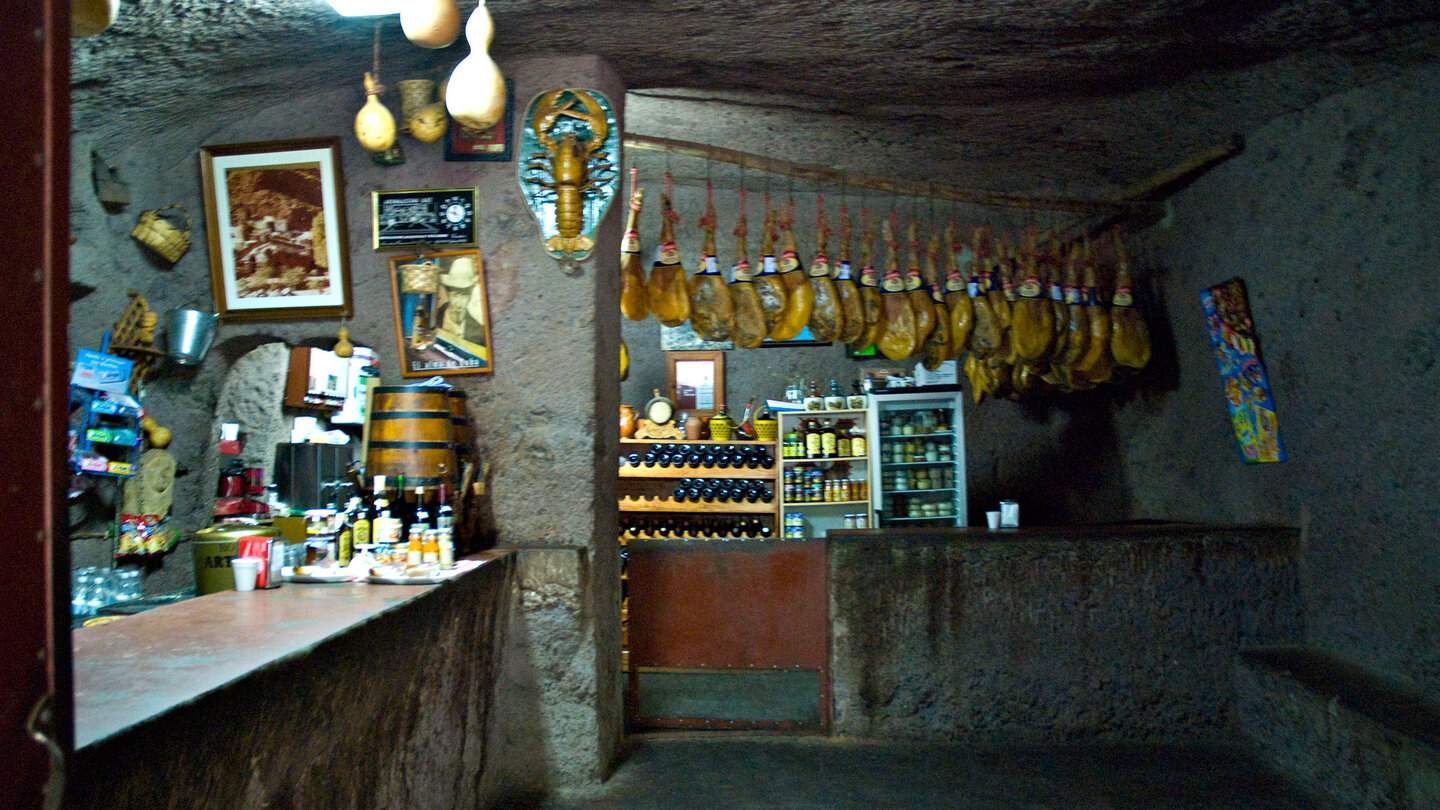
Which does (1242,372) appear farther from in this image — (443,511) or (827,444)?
(443,511)

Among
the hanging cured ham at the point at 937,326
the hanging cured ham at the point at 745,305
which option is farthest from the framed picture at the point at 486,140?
the hanging cured ham at the point at 937,326

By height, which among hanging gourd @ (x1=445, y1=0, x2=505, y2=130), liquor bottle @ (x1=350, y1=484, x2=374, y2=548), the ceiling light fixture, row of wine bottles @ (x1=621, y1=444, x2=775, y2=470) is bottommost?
liquor bottle @ (x1=350, y1=484, x2=374, y2=548)

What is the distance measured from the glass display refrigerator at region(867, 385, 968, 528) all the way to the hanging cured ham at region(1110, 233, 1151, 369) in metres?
1.54

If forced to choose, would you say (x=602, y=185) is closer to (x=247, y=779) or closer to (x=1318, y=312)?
(x=247, y=779)

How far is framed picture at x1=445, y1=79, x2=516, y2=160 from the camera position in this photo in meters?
3.77

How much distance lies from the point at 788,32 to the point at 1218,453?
341 cm

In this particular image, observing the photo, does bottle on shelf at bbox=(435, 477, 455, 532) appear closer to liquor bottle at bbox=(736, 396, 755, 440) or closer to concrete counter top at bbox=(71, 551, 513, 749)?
concrete counter top at bbox=(71, 551, 513, 749)

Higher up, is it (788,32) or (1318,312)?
(788,32)

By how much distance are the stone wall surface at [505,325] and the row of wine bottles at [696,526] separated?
2.53m

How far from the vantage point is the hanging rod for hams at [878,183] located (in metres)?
4.28

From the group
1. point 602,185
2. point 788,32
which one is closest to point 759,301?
point 602,185

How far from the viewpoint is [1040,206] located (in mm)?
5074

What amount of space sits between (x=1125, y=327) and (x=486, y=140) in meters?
3.67

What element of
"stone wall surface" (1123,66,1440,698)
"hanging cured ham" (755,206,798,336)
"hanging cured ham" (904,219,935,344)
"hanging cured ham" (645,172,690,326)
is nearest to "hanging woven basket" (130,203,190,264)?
"hanging cured ham" (645,172,690,326)
